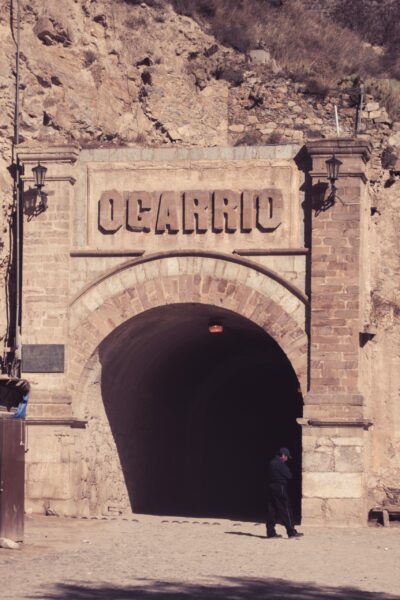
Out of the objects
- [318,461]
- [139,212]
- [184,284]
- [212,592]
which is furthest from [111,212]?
[212,592]

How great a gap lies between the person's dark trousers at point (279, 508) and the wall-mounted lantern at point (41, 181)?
6.36m

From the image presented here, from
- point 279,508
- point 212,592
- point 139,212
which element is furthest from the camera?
point 139,212

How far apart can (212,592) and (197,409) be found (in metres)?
16.6

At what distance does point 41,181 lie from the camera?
23406mm

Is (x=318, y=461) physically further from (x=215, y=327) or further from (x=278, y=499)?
(x=215, y=327)

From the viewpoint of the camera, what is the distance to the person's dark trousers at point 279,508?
20.4m

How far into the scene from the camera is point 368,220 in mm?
24500

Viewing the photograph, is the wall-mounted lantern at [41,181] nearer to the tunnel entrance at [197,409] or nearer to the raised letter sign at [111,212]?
the raised letter sign at [111,212]

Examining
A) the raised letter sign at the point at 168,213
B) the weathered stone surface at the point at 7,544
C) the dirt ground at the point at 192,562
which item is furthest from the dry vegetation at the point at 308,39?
the weathered stone surface at the point at 7,544

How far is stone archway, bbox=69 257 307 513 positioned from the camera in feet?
74.9

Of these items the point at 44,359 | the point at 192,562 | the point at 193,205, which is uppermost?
the point at 193,205

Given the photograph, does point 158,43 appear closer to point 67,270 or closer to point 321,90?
point 321,90

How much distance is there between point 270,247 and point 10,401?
18.6ft

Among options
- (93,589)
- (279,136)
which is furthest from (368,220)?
(93,589)
